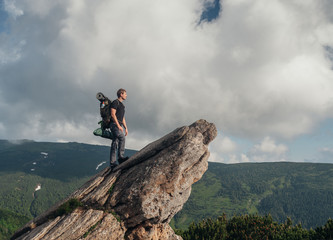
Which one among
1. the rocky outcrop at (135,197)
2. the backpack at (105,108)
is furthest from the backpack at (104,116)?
the rocky outcrop at (135,197)

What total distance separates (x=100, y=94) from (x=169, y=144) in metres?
7.66

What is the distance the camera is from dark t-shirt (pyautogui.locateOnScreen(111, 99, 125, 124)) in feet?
64.2

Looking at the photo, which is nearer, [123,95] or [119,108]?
[119,108]

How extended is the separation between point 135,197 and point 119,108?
7.61m

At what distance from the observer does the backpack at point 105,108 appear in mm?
20375

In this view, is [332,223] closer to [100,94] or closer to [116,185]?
[116,185]

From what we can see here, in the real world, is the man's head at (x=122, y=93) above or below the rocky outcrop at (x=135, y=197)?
above

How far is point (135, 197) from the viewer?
17.9 metres

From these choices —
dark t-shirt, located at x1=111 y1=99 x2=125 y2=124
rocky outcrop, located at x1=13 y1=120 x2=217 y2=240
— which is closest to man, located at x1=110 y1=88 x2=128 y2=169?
dark t-shirt, located at x1=111 y1=99 x2=125 y2=124

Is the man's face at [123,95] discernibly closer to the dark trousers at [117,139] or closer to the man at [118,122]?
the man at [118,122]

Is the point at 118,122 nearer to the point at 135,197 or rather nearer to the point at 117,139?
the point at 117,139

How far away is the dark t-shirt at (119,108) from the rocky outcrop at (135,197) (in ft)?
12.5

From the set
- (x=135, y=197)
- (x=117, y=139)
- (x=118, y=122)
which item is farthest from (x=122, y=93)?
(x=135, y=197)

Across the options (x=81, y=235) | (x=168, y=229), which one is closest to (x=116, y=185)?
(x=81, y=235)
